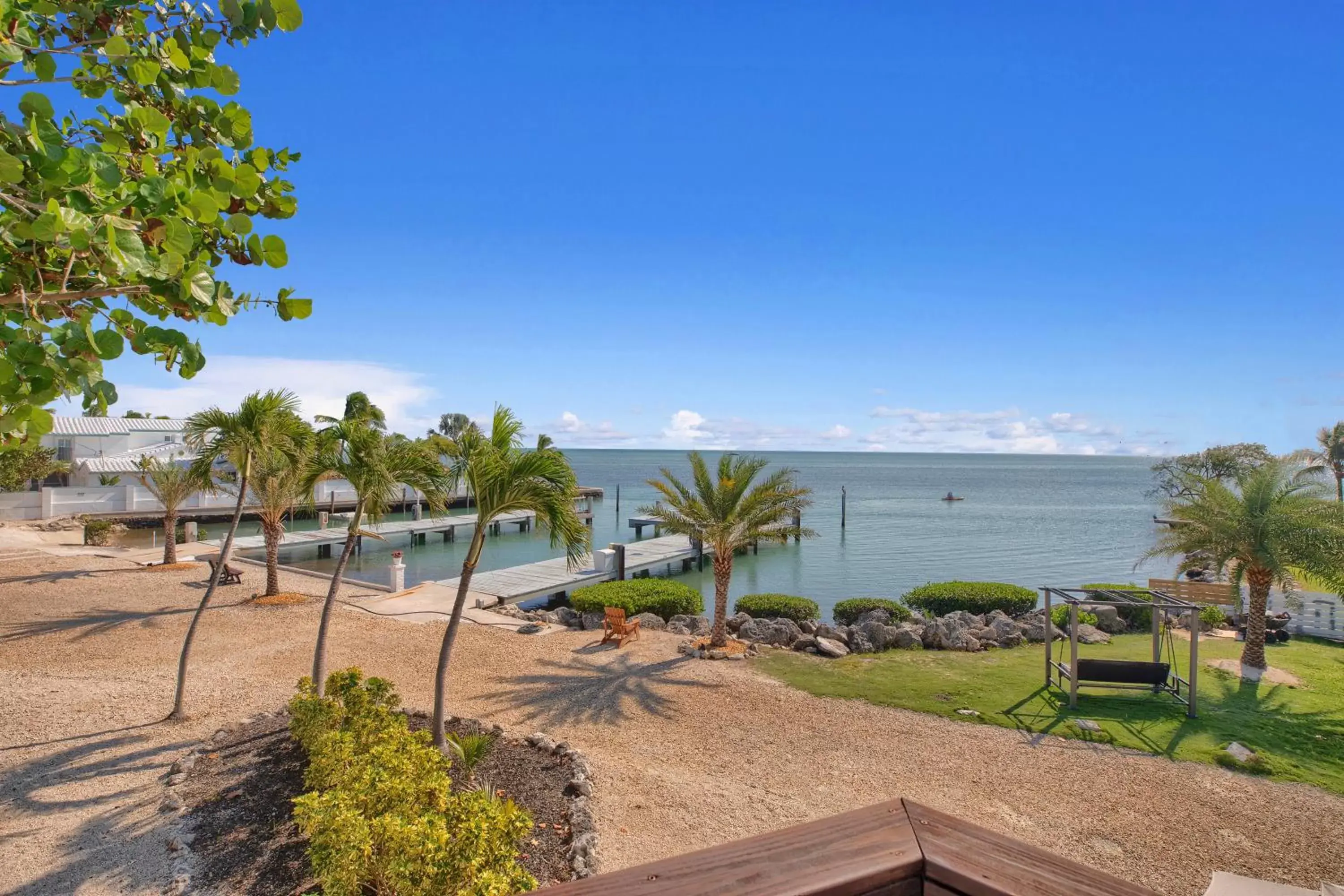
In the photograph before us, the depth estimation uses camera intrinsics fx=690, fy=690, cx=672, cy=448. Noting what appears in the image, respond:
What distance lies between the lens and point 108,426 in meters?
45.2

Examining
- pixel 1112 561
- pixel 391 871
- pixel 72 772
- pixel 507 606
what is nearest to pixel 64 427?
pixel 507 606

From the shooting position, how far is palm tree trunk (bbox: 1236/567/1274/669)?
12.8m

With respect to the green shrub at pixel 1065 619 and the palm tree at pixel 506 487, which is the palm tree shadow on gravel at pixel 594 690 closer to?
the palm tree at pixel 506 487

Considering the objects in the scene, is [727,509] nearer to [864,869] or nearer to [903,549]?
[864,869]

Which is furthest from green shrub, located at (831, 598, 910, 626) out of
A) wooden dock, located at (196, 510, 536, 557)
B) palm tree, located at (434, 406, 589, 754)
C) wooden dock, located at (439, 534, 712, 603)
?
palm tree, located at (434, 406, 589, 754)

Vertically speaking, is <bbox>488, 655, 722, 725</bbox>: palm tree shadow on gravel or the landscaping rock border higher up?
the landscaping rock border

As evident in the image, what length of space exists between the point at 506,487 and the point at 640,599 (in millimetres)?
10317

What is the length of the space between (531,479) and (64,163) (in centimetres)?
631

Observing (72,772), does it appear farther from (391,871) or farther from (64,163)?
(64,163)

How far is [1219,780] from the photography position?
838 centimetres

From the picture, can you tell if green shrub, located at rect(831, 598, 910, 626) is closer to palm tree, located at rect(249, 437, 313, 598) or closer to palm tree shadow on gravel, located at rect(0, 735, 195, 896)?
palm tree, located at rect(249, 437, 313, 598)

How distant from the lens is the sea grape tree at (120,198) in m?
1.85

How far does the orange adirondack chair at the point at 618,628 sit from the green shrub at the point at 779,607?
4.12 metres

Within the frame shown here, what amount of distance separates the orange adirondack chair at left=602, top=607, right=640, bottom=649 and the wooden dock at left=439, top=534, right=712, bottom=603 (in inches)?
80.2
